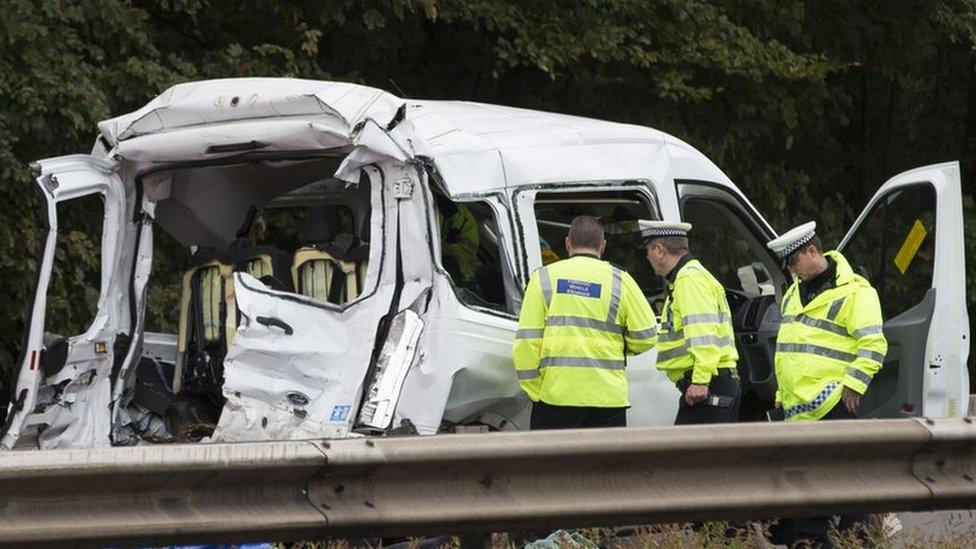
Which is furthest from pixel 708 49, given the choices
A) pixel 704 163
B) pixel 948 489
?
pixel 948 489

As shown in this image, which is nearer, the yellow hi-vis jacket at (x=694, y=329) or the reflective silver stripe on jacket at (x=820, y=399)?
the reflective silver stripe on jacket at (x=820, y=399)

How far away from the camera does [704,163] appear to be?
348 inches

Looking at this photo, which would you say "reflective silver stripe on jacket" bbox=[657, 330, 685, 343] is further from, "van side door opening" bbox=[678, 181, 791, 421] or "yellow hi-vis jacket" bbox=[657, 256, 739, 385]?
"van side door opening" bbox=[678, 181, 791, 421]

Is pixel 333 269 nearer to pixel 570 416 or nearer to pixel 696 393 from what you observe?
pixel 570 416

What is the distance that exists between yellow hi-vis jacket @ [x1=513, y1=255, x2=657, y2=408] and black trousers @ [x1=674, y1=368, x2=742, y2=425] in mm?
310

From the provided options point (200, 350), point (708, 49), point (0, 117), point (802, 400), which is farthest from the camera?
point (708, 49)

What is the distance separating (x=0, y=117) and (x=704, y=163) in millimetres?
4420

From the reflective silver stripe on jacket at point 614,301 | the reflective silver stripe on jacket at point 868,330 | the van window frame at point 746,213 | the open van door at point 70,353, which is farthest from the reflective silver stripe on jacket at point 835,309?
the open van door at point 70,353

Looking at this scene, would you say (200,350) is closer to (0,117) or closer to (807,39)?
(0,117)

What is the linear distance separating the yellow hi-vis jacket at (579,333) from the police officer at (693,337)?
6.6 inches

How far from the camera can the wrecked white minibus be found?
752 cm

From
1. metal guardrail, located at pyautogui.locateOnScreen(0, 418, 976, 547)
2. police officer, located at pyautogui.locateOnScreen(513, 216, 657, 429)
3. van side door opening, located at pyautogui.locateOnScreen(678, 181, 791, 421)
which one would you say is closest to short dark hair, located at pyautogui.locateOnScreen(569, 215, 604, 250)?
police officer, located at pyautogui.locateOnScreen(513, 216, 657, 429)

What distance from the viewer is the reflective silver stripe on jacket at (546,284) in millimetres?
7695

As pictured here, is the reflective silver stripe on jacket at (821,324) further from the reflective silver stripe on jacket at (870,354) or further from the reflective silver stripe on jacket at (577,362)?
the reflective silver stripe on jacket at (577,362)
